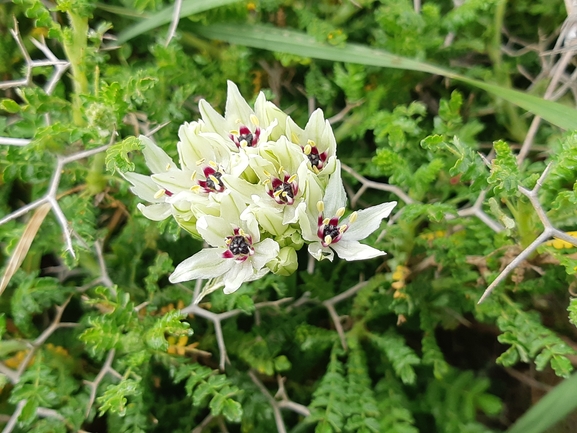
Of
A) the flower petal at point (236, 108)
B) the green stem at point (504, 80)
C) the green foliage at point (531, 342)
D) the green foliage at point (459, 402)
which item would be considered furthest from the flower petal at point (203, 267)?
the green stem at point (504, 80)

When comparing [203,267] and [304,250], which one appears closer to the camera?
[203,267]

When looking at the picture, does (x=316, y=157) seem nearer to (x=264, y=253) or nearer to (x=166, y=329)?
(x=264, y=253)

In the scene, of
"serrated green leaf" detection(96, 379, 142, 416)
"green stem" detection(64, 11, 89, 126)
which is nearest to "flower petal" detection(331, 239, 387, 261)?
"serrated green leaf" detection(96, 379, 142, 416)

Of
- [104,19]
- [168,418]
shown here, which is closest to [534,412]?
[168,418]

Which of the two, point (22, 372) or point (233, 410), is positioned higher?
point (233, 410)

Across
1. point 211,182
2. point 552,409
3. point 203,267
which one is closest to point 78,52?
point 211,182
